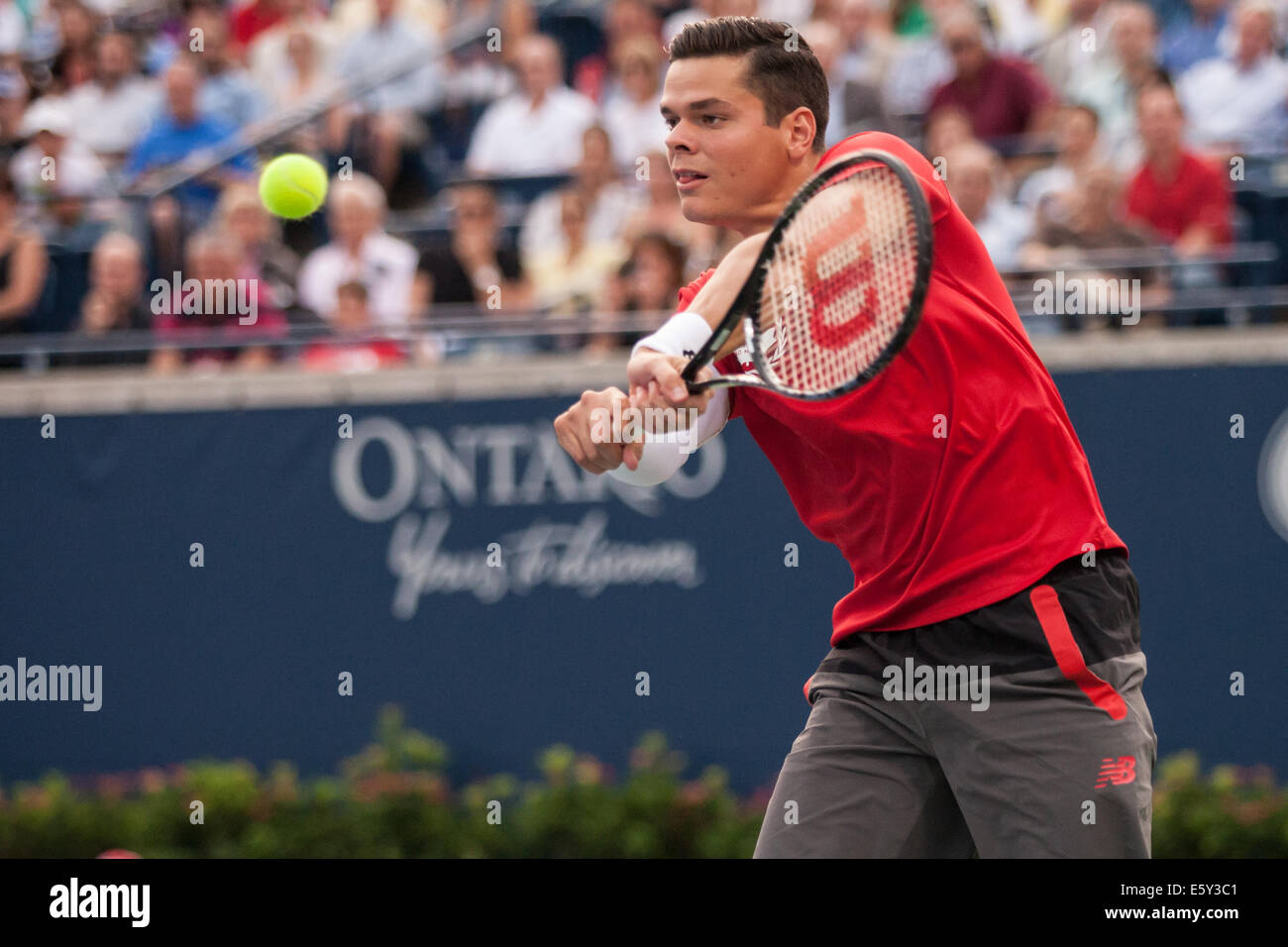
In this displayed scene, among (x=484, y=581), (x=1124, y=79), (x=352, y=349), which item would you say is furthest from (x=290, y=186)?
(x=1124, y=79)

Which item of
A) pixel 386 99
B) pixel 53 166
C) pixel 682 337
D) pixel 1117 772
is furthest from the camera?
pixel 386 99

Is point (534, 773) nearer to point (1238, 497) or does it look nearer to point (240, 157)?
point (1238, 497)

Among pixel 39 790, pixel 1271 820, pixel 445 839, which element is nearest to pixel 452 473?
pixel 445 839

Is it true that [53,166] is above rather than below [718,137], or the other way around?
above

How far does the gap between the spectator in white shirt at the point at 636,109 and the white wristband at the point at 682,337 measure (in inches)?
194

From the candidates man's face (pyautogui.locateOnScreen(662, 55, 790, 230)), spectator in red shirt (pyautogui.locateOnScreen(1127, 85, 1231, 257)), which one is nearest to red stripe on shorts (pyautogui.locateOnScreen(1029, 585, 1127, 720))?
man's face (pyautogui.locateOnScreen(662, 55, 790, 230))

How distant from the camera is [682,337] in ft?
10.4

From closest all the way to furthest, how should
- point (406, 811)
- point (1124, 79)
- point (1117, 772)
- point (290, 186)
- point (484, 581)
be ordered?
point (1117, 772), point (406, 811), point (484, 581), point (1124, 79), point (290, 186)

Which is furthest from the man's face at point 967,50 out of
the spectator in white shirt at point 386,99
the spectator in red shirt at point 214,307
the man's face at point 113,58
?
the man's face at point 113,58

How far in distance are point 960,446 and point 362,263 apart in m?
5.19

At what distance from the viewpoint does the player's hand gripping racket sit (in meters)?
2.97

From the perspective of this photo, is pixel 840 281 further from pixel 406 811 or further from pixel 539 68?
pixel 539 68

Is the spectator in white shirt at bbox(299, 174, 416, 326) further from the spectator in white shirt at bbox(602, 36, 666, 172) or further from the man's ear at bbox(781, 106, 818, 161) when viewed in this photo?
the man's ear at bbox(781, 106, 818, 161)

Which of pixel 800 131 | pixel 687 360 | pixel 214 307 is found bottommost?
pixel 687 360
